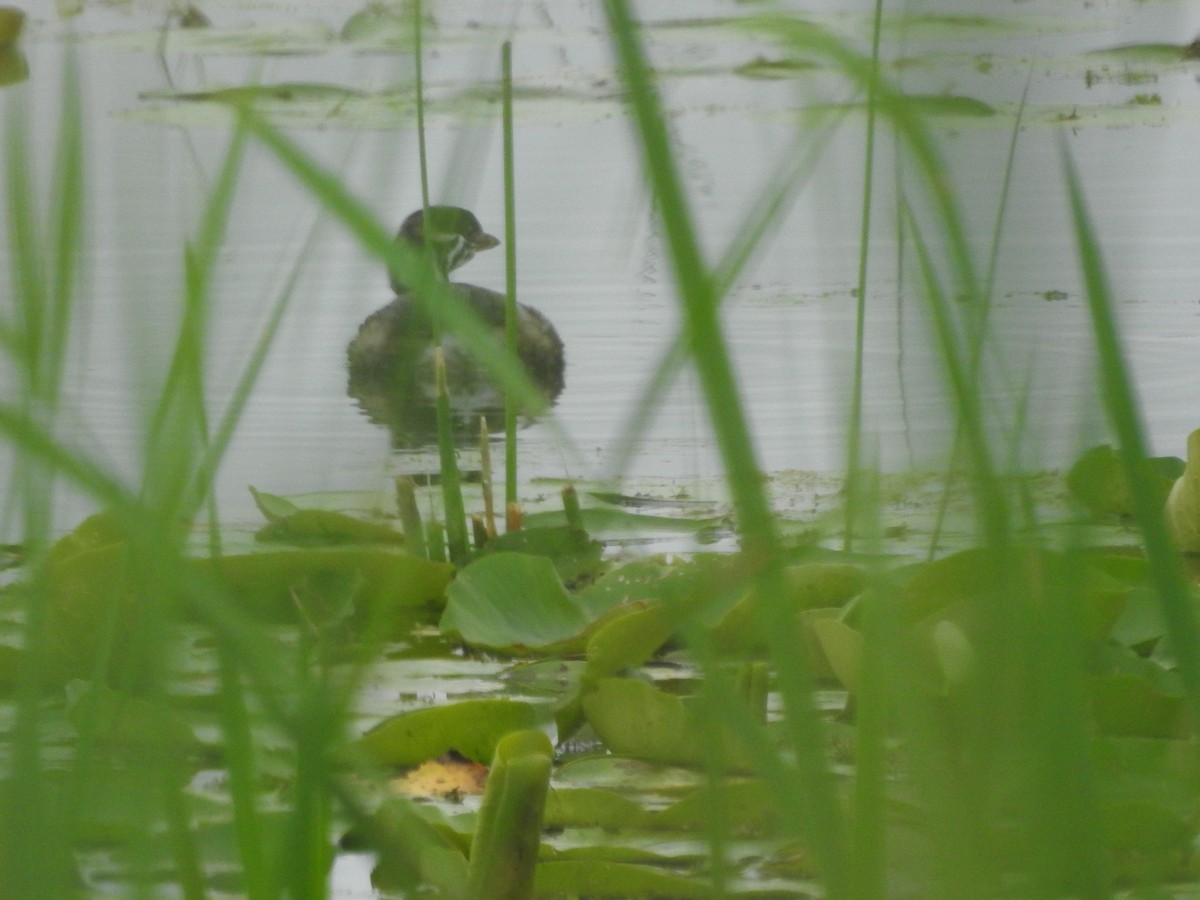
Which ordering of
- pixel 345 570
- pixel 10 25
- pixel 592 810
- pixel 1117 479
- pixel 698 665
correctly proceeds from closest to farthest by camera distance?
pixel 698 665 → pixel 592 810 → pixel 345 570 → pixel 1117 479 → pixel 10 25

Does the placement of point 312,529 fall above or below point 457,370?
below

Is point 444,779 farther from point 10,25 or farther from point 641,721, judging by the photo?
point 10,25

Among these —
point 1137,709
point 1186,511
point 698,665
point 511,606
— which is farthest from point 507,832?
point 1186,511

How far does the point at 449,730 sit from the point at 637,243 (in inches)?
86.7

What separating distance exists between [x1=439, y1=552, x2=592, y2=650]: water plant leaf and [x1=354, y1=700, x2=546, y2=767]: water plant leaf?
0.74ft

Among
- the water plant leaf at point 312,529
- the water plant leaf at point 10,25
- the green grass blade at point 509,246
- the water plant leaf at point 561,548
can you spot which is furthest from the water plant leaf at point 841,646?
the water plant leaf at point 10,25

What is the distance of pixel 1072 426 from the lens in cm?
39

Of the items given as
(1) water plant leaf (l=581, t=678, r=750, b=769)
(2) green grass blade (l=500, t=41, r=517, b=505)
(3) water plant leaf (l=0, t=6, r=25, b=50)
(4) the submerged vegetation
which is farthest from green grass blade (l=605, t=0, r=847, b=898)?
(3) water plant leaf (l=0, t=6, r=25, b=50)

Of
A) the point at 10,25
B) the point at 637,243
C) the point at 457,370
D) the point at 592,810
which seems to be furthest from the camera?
the point at 10,25

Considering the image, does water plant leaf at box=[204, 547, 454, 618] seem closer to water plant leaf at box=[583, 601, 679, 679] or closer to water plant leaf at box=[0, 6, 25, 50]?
water plant leaf at box=[583, 601, 679, 679]

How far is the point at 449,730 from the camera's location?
0.95 metres

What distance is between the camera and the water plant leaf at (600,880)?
76 centimetres

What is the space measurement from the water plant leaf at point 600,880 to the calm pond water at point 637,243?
24 cm

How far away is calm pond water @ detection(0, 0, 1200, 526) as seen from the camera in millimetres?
408
